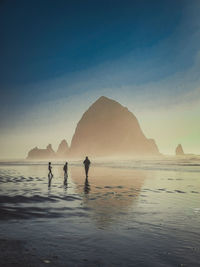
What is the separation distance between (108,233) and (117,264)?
2103 mm

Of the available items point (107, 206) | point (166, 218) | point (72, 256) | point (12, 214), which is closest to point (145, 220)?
point (166, 218)

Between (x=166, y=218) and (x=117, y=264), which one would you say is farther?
(x=166, y=218)

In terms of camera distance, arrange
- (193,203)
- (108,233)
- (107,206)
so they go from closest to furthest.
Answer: (108,233) → (107,206) → (193,203)

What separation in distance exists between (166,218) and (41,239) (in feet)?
15.7

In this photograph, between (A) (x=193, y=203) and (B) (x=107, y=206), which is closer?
(B) (x=107, y=206)

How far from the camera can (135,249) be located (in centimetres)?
536

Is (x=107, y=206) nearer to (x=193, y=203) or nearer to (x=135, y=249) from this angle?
(x=193, y=203)

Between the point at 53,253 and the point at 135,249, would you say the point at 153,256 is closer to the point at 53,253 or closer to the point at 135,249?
the point at 135,249

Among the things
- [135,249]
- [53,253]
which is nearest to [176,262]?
[135,249]

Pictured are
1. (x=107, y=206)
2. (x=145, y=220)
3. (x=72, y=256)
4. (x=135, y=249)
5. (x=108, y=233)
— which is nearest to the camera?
(x=72, y=256)

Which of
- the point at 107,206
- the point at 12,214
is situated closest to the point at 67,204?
the point at 107,206

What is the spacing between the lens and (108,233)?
655cm

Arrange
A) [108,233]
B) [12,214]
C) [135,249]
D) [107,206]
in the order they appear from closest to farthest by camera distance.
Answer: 1. [135,249]
2. [108,233]
3. [12,214]
4. [107,206]

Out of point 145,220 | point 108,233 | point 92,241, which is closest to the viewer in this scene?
point 92,241
